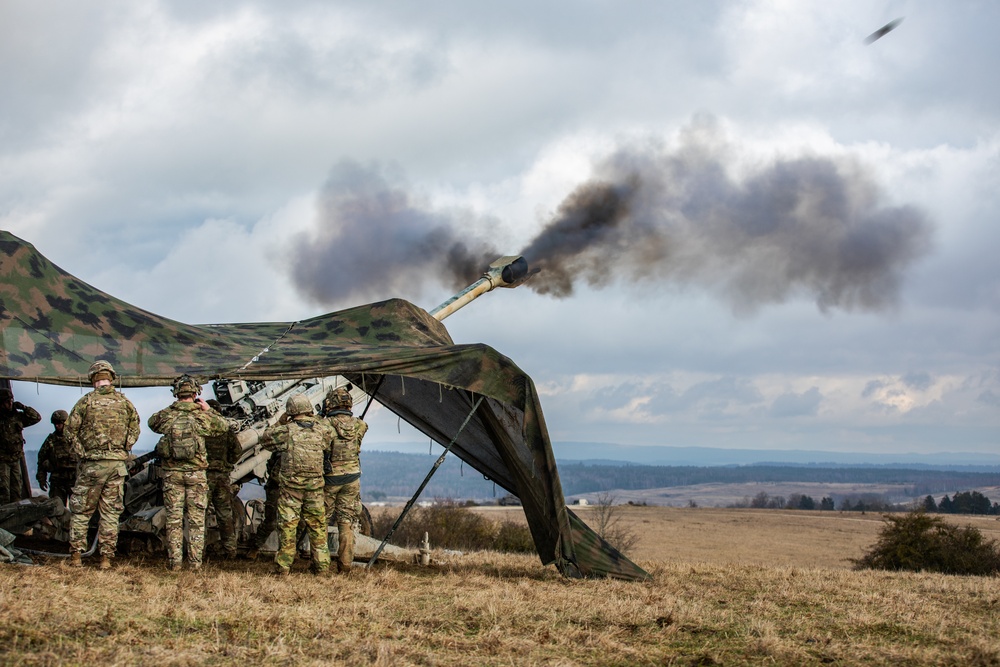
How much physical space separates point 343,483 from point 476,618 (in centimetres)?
323

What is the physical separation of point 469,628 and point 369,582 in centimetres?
247

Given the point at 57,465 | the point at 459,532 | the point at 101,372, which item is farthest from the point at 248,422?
the point at 459,532

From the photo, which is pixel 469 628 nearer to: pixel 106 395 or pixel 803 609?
pixel 803 609

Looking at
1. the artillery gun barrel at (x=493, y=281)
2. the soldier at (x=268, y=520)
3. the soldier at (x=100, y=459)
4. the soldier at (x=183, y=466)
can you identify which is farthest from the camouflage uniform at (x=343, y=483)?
the artillery gun barrel at (x=493, y=281)

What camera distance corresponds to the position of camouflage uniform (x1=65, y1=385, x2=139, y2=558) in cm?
1029

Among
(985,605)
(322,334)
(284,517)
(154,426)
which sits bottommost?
(985,605)

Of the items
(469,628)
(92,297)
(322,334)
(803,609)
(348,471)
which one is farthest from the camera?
(322,334)

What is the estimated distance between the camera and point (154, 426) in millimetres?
10664

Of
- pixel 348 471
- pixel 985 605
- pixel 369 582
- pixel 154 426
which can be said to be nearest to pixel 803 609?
pixel 985 605

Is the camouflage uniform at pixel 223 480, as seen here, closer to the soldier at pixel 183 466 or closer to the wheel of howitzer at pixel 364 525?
the soldier at pixel 183 466

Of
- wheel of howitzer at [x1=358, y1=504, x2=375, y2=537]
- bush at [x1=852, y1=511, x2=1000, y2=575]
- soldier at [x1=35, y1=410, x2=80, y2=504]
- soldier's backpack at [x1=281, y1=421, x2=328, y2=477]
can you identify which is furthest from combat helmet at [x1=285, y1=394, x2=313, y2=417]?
bush at [x1=852, y1=511, x2=1000, y2=575]

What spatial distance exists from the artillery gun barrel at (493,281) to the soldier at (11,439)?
5811 mm

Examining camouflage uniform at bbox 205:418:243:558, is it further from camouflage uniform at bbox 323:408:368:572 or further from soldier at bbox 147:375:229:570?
camouflage uniform at bbox 323:408:368:572

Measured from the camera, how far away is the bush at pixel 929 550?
19.0m
